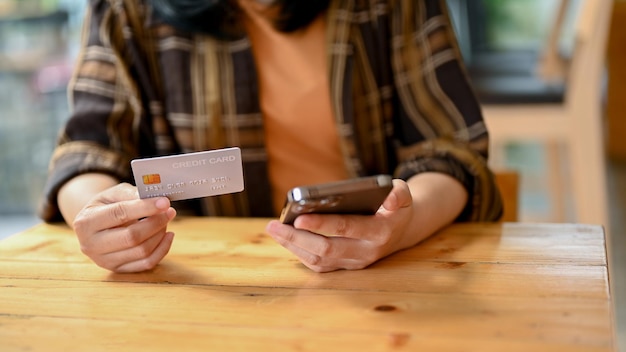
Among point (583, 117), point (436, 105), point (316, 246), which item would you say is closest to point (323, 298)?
point (316, 246)

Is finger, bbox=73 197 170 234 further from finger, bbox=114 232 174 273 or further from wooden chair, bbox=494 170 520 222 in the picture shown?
wooden chair, bbox=494 170 520 222

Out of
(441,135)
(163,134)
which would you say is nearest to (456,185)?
(441,135)

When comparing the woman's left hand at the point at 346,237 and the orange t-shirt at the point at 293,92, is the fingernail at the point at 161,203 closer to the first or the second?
the woman's left hand at the point at 346,237

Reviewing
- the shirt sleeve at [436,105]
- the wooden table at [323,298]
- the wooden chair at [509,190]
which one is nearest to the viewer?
the wooden table at [323,298]

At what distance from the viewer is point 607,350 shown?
0.66 meters

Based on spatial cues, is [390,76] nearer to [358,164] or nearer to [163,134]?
[358,164]

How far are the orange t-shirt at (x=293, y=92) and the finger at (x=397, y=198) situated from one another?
15.4 inches

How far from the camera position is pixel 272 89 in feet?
4.26

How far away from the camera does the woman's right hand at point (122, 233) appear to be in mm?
896

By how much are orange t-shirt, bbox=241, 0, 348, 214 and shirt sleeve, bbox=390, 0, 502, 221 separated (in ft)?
0.40

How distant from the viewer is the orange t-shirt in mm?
1287

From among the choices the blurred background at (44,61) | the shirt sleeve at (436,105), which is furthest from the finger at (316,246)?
the blurred background at (44,61)

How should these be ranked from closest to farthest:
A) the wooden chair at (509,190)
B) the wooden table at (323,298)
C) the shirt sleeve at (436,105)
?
1. the wooden table at (323,298)
2. the shirt sleeve at (436,105)
3. the wooden chair at (509,190)

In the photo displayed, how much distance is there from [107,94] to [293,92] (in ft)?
0.98
